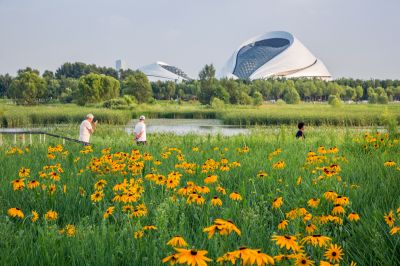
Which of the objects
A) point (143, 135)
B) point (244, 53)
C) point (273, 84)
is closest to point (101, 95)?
point (273, 84)

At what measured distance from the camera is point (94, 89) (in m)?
45.9

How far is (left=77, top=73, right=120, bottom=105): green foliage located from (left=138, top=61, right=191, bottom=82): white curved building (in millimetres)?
76159

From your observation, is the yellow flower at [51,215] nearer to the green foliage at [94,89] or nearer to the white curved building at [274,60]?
the green foliage at [94,89]

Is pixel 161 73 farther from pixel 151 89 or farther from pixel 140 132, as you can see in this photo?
pixel 140 132

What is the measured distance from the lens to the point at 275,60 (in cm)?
10144

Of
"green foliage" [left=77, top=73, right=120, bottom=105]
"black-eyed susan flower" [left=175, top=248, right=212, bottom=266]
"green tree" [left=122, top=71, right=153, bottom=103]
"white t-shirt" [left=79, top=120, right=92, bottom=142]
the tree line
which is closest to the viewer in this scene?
"black-eyed susan flower" [left=175, top=248, right=212, bottom=266]

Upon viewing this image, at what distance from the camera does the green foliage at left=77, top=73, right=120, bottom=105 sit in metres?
46.1

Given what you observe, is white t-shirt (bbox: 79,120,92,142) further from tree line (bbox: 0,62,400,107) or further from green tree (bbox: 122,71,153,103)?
green tree (bbox: 122,71,153,103)

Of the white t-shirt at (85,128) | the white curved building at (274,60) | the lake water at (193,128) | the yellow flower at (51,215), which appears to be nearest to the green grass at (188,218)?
the yellow flower at (51,215)

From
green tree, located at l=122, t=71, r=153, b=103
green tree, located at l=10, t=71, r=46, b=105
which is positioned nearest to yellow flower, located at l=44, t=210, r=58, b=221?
green tree, located at l=122, t=71, r=153, b=103

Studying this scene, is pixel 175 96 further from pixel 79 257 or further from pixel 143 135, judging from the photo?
pixel 79 257

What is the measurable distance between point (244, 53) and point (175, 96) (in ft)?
154

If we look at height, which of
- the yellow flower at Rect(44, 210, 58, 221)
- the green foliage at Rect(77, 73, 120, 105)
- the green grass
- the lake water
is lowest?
the lake water

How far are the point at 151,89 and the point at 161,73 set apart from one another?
7445 cm
